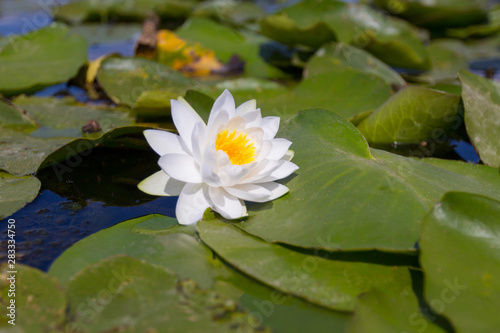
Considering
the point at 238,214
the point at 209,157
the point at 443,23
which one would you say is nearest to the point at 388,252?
the point at 238,214

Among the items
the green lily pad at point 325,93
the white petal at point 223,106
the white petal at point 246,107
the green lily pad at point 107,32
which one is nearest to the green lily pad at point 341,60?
the green lily pad at point 325,93

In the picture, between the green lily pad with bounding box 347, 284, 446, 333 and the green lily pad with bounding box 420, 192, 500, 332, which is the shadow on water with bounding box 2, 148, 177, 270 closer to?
the green lily pad with bounding box 347, 284, 446, 333

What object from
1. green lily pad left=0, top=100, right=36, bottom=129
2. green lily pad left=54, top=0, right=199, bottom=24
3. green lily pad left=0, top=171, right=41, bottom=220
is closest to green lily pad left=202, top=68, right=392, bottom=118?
green lily pad left=0, top=100, right=36, bottom=129

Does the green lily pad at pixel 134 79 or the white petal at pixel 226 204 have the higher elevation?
the green lily pad at pixel 134 79

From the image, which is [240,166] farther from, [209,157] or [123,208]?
[123,208]

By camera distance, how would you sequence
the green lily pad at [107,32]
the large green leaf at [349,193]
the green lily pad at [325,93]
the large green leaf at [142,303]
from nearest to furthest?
the large green leaf at [142,303] → the large green leaf at [349,193] → the green lily pad at [325,93] → the green lily pad at [107,32]

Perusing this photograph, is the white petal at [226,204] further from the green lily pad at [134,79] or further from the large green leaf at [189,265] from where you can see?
the green lily pad at [134,79]
